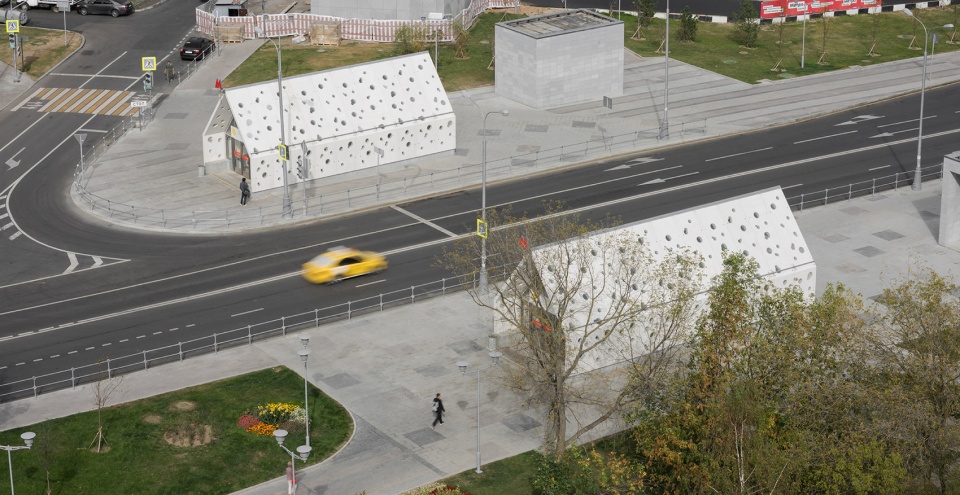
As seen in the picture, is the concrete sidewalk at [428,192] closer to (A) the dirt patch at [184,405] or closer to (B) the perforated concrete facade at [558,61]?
(B) the perforated concrete facade at [558,61]

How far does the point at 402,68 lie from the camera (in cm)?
9044

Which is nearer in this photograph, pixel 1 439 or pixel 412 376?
pixel 1 439

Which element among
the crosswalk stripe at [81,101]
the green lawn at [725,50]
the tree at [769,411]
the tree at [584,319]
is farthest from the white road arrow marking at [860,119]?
the crosswalk stripe at [81,101]

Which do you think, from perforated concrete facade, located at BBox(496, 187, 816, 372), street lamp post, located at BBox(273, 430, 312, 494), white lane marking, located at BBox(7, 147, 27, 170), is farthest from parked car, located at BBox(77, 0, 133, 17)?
street lamp post, located at BBox(273, 430, 312, 494)

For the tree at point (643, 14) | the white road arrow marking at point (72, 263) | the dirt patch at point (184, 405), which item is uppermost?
the tree at point (643, 14)

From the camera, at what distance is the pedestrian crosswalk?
328 feet

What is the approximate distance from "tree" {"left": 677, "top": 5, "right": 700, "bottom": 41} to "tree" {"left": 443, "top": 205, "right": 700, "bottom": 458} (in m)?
56.7

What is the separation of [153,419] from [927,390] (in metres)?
30.3

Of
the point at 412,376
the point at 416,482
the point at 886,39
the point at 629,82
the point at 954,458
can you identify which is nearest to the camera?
the point at 954,458

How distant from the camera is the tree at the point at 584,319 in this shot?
5316 centimetres

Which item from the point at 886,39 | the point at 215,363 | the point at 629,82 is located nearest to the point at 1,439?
the point at 215,363

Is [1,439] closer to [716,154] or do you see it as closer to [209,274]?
[209,274]

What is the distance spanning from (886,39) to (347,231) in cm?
6137

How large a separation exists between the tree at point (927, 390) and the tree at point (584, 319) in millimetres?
8017
